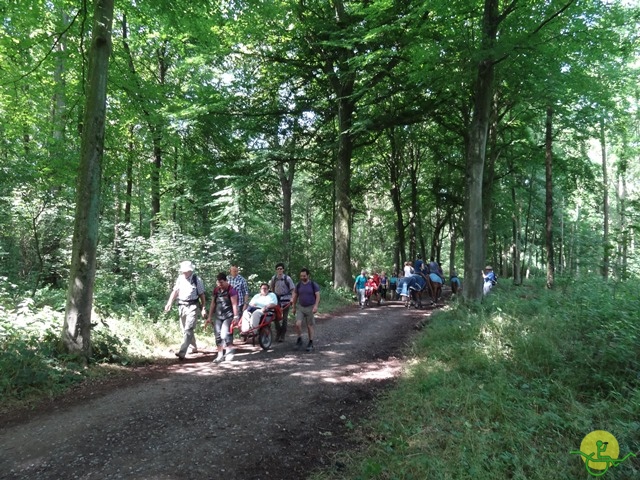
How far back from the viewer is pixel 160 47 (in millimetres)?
17281

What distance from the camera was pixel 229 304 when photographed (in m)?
8.09

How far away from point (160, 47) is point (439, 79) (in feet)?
43.9

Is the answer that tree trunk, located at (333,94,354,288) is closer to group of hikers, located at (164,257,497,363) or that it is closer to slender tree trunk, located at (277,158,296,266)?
slender tree trunk, located at (277,158,296,266)

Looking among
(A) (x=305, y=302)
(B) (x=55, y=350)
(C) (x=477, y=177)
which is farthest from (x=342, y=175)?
(B) (x=55, y=350)

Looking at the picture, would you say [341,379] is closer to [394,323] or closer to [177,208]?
[394,323]

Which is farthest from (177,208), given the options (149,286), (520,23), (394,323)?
(520,23)

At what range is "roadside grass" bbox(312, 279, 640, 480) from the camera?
3283mm

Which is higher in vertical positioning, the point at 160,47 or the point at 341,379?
the point at 160,47

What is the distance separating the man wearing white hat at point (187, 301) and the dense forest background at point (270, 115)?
242cm

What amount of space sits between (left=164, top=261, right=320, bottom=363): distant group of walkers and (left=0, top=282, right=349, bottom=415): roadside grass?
0.86 meters

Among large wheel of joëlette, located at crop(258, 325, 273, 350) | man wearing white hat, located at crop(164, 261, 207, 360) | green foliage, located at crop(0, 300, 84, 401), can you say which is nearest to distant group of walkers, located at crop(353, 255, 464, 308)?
large wheel of joëlette, located at crop(258, 325, 273, 350)

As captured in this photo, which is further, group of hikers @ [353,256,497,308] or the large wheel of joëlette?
group of hikers @ [353,256,497,308]

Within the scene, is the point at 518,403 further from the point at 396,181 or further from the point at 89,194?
the point at 396,181

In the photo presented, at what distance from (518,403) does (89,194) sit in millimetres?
7657
